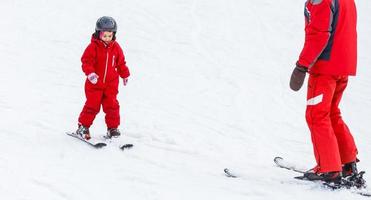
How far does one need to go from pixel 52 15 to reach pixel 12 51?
164 inches

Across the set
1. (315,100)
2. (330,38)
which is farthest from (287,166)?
(330,38)

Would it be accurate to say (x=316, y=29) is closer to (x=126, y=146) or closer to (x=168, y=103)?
(x=126, y=146)

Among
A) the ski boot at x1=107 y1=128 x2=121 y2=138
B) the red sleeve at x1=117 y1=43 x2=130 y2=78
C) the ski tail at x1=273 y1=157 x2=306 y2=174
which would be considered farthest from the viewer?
the ski boot at x1=107 y1=128 x2=121 y2=138

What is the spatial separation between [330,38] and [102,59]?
9.06 ft

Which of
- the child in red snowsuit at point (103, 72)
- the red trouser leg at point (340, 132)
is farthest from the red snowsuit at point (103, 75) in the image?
the red trouser leg at point (340, 132)

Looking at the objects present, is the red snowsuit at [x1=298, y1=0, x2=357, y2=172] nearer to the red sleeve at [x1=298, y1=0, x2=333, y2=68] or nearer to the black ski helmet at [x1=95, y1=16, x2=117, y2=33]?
the red sleeve at [x1=298, y1=0, x2=333, y2=68]

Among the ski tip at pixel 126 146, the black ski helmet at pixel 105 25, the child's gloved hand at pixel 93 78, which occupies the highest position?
the black ski helmet at pixel 105 25

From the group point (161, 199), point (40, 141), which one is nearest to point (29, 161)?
point (40, 141)

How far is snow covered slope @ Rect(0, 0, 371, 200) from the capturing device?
17.4ft

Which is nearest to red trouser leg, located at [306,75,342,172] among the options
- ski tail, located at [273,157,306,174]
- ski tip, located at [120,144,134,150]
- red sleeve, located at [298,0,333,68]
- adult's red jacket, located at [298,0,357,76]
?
adult's red jacket, located at [298,0,357,76]

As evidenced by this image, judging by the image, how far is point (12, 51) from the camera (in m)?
11.0

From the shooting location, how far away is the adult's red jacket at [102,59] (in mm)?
6059

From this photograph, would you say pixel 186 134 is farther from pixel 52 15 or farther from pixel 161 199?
pixel 52 15

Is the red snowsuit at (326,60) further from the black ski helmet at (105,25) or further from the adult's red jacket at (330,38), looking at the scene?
the black ski helmet at (105,25)
